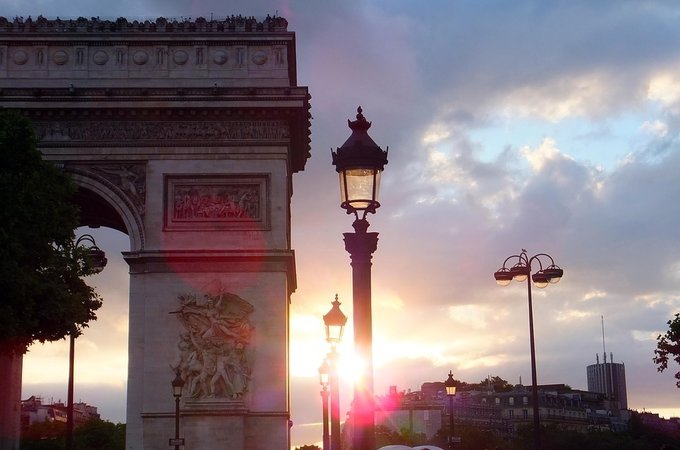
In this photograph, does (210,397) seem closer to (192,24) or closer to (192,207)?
(192,207)

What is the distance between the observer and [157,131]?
35406 mm

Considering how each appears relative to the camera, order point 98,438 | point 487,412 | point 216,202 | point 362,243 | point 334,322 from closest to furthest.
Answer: point 362,243, point 334,322, point 216,202, point 98,438, point 487,412

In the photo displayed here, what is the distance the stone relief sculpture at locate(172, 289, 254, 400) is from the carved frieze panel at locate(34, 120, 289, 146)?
440 centimetres

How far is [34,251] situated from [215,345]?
536 centimetres

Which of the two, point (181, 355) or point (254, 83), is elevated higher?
point (254, 83)

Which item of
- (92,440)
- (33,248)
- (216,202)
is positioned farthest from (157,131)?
(92,440)

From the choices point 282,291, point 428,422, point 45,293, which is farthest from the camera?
point 428,422

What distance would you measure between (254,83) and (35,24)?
6313 millimetres

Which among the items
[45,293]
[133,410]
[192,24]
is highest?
[192,24]

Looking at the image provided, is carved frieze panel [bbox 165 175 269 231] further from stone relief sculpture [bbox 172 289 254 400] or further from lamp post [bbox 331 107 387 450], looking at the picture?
lamp post [bbox 331 107 387 450]

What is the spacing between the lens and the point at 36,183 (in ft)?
105

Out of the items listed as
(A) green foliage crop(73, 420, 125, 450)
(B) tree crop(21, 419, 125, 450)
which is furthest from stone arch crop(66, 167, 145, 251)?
(A) green foliage crop(73, 420, 125, 450)

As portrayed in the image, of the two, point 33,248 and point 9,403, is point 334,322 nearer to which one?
point 33,248

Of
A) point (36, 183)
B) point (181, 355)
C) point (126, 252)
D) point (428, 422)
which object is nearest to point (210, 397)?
point (181, 355)
